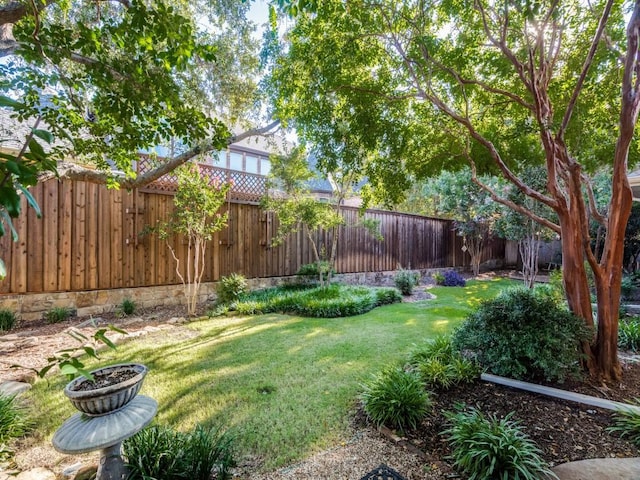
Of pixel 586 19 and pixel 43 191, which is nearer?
pixel 586 19

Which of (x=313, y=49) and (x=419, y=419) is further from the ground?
(x=313, y=49)

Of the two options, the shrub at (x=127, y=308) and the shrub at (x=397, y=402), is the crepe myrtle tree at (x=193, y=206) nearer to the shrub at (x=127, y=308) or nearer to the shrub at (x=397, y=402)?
the shrub at (x=127, y=308)

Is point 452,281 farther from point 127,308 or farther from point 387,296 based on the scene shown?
point 127,308

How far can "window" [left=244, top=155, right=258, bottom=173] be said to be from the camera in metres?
12.9

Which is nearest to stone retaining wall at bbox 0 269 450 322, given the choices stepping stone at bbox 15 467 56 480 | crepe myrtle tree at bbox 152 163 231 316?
crepe myrtle tree at bbox 152 163 231 316

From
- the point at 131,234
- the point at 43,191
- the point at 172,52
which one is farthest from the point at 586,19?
the point at 43,191

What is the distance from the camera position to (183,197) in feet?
17.7

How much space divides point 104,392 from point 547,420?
2936 millimetres

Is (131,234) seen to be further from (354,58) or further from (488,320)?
Result: (488,320)

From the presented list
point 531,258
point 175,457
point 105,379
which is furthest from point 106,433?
point 531,258

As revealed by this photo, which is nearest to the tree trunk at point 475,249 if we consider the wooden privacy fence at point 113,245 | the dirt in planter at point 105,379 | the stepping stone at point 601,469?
the wooden privacy fence at point 113,245

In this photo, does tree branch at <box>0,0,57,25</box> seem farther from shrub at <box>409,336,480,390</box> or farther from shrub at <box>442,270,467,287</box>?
shrub at <box>442,270,467,287</box>

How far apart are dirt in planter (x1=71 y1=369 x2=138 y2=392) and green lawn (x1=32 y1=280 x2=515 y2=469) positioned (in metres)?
0.79

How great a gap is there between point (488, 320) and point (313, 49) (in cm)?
324
